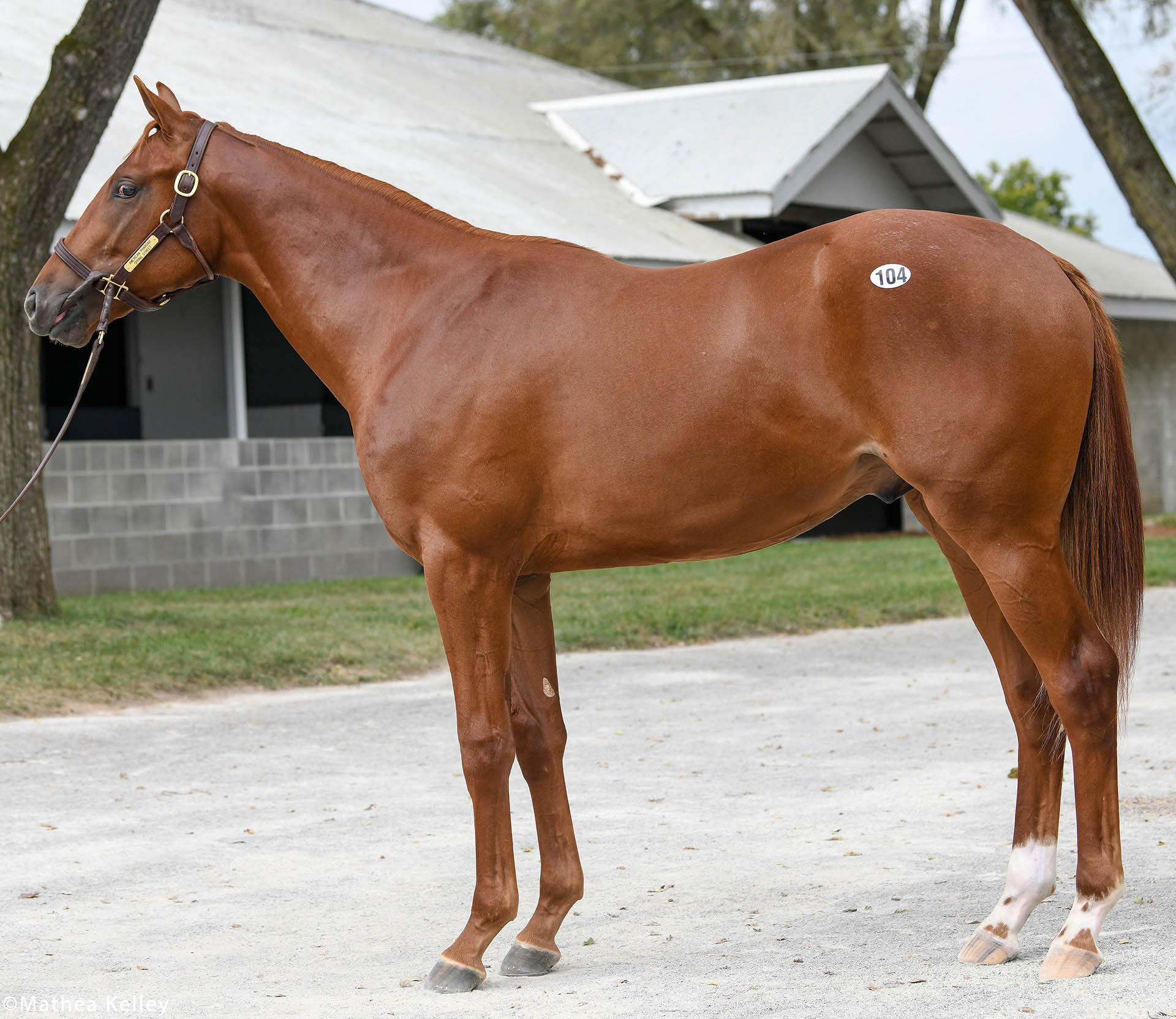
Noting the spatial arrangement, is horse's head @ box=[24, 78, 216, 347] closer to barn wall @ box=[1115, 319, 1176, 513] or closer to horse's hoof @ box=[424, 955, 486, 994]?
horse's hoof @ box=[424, 955, 486, 994]

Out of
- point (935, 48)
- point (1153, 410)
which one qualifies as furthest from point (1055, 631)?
point (935, 48)

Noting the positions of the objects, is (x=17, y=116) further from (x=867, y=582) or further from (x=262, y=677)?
(x=867, y=582)

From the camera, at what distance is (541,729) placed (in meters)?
4.07

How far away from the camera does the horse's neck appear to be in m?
4.02

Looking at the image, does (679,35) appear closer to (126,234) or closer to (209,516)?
(209,516)

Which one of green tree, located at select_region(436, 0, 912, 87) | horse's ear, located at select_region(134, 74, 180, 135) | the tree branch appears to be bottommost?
horse's ear, located at select_region(134, 74, 180, 135)

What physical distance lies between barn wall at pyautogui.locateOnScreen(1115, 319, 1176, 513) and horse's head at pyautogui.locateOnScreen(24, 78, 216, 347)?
21.4 meters

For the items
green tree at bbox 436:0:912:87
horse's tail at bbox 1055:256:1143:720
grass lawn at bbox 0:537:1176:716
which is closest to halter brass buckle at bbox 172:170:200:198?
horse's tail at bbox 1055:256:1143:720

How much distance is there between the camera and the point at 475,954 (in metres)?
3.75

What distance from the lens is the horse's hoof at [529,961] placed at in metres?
3.85

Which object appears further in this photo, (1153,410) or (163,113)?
(1153,410)

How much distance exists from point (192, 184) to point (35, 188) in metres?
5.99

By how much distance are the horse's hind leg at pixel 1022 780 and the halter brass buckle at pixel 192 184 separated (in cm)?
214

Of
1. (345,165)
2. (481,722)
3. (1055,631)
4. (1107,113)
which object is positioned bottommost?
(481,722)
